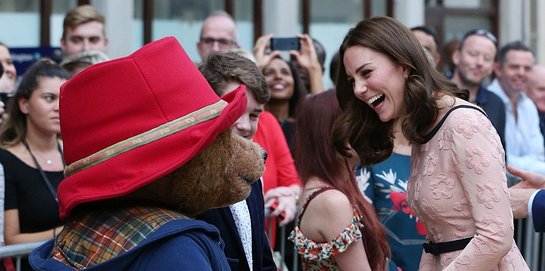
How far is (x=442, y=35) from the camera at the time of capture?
39.5 feet

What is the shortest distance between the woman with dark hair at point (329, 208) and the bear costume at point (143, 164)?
54.2 inches

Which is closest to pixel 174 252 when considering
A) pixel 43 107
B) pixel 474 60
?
pixel 43 107

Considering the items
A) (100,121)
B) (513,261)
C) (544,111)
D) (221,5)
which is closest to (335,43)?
(221,5)

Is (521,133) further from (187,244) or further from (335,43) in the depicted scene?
(187,244)

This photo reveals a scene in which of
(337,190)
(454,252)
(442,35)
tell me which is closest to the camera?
(454,252)

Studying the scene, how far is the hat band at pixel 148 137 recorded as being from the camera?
231 cm

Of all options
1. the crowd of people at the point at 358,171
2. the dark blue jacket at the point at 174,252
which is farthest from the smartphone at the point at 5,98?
the dark blue jacket at the point at 174,252

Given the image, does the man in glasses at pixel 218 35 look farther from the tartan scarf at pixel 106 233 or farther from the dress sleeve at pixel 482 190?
the tartan scarf at pixel 106 233

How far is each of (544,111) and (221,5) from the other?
371cm

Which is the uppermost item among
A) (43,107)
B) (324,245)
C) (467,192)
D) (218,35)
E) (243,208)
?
(218,35)

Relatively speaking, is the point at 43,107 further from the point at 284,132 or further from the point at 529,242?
the point at 529,242

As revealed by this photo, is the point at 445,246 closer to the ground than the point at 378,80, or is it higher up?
closer to the ground

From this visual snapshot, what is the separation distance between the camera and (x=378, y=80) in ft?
10.7

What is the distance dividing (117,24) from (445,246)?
246 inches
